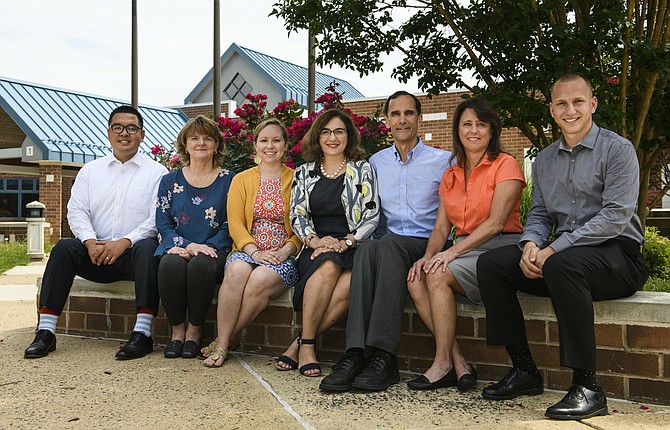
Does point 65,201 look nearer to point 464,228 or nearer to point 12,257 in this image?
point 12,257

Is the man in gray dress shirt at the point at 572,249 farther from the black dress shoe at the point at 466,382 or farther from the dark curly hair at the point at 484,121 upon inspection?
the dark curly hair at the point at 484,121

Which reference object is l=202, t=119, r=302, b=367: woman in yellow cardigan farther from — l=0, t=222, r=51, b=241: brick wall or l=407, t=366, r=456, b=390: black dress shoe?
l=0, t=222, r=51, b=241: brick wall

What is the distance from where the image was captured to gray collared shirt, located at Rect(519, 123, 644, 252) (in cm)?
317

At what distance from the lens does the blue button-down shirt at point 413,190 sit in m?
4.00

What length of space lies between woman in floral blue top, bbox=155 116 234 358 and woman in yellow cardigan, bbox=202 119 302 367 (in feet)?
0.45

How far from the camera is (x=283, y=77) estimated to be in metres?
27.3

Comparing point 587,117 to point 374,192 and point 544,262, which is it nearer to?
point 544,262

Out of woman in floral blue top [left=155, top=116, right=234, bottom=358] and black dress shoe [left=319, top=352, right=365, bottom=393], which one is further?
woman in floral blue top [left=155, top=116, right=234, bottom=358]

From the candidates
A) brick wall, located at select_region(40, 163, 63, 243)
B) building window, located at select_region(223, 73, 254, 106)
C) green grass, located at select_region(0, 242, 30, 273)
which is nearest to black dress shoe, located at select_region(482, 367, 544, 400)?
green grass, located at select_region(0, 242, 30, 273)

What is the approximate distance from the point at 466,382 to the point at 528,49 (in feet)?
8.30

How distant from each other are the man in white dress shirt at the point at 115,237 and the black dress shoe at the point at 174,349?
0.53ft

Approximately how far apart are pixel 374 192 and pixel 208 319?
1.41 metres

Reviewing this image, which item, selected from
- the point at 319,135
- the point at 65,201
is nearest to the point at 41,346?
the point at 319,135

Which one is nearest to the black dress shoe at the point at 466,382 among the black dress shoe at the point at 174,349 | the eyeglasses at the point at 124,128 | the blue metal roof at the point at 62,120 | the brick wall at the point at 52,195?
the black dress shoe at the point at 174,349
